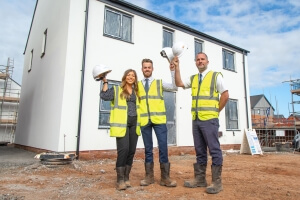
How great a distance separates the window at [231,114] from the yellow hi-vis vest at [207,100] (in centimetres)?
862

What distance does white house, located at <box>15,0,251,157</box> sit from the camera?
721cm

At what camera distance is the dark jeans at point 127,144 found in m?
3.59

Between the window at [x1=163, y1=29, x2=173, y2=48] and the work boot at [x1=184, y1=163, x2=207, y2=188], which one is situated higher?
A: the window at [x1=163, y1=29, x2=173, y2=48]

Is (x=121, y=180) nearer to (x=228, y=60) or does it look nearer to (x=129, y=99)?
(x=129, y=99)

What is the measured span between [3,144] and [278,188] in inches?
684

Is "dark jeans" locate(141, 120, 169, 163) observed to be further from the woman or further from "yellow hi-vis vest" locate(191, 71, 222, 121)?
"yellow hi-vis vest" locate(191, 71, 222, 121)

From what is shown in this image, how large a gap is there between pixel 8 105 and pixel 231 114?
19.7 meters


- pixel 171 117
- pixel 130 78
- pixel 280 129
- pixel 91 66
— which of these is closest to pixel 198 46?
pixel 171 117

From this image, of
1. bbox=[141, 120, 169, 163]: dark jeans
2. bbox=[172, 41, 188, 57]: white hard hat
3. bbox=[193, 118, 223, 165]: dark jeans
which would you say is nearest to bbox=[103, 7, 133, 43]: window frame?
bbox=[172, 41, 188, 57]: white hard hat

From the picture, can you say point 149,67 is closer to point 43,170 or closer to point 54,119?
point 43,170

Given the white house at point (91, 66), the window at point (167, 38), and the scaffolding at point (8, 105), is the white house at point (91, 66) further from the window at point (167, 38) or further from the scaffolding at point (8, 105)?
the scaffolding at point (8, 105)

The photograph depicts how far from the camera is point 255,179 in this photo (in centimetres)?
443

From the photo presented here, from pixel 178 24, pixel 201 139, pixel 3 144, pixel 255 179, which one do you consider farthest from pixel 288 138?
pixel 3 144

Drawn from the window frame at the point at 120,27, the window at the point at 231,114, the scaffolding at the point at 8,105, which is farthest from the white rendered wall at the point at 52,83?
the scaffolding at the point at 8,105
